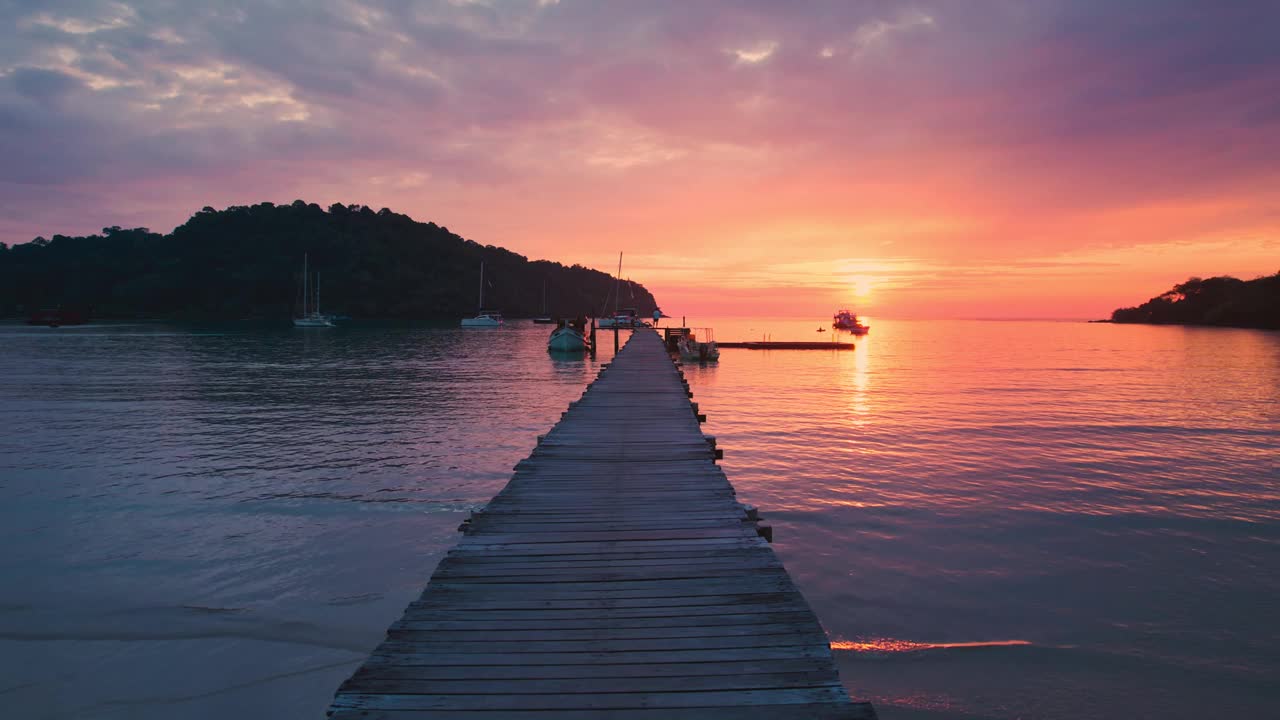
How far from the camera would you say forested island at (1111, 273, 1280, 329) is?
427 ft

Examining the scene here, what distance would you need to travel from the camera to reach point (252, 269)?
156625mm

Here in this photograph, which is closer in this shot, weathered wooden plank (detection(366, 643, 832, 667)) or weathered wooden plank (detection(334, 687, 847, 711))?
weathered wooden plank (detection(334, 687, 847, 711))

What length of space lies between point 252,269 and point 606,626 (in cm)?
18165

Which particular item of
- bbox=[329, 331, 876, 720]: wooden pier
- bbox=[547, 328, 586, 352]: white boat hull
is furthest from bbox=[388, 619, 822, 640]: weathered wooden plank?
bbox=[547, 328, 586, 352]: white boat hull

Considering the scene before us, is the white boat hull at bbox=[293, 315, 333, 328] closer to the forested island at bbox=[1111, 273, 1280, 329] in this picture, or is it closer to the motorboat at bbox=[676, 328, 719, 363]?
the motorboat at bbox=[676, 328, 719, 363]

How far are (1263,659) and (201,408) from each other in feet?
101

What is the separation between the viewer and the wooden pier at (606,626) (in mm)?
3729

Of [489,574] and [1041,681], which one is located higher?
[489,574]

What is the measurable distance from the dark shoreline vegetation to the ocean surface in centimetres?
12855

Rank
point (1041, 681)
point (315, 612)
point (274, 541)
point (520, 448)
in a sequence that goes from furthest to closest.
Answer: point (520, 448), point (274, 541), point (315, 612), point (1041, 681)

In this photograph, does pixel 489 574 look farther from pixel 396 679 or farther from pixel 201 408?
pixel 201 408

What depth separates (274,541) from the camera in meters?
10.6

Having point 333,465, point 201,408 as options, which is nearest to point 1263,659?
point 333,465

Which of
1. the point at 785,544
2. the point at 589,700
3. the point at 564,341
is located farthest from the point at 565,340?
the point at 589,700
